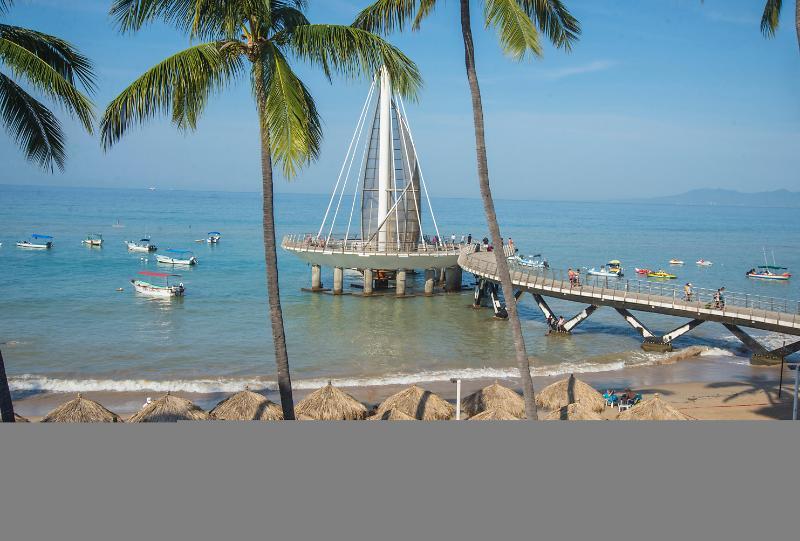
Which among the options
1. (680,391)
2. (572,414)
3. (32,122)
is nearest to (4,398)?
(32,122)

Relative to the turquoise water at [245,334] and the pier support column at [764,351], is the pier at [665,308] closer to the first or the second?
the pier support column at [764,351]

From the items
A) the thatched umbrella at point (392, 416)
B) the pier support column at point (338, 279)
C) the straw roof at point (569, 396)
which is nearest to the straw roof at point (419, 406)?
the thatched umbrella at point (392, 416)

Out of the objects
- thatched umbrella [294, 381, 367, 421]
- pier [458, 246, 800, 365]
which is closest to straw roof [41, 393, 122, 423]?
thatched umbrella [294, 381, 367, 421]

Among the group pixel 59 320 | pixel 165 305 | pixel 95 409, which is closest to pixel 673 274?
pixel 165 305

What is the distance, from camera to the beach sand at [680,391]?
1980cm

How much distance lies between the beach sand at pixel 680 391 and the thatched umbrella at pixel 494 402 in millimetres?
1090

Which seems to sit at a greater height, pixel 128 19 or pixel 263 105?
pixel 128 19

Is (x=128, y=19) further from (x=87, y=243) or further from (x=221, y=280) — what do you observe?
(x=87, y=243)

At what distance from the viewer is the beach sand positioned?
65.0 feet

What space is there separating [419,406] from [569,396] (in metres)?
4.33

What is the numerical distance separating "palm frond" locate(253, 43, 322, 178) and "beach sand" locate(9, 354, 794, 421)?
11684 millimetres

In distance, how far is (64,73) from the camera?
1049 cm

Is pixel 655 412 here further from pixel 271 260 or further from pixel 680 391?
pixel 271 260

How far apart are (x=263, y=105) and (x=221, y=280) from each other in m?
49.1
